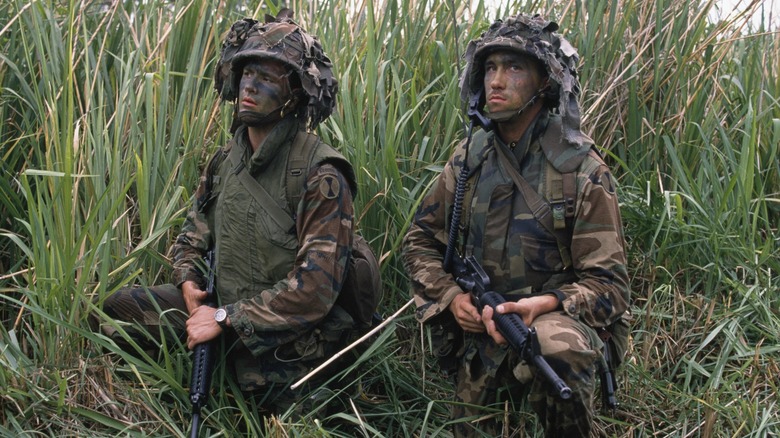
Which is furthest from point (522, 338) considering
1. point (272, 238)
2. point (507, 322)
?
point (272, 238)

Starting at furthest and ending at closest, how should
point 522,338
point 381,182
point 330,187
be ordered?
point 381,182
point 330,187
point 522,338

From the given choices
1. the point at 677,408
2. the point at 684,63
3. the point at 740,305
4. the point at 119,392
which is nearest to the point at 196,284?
the point at 119,392

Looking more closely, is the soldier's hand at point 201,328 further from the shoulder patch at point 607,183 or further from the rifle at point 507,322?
the shoulder patch at point 607,183

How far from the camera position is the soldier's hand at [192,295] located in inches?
152

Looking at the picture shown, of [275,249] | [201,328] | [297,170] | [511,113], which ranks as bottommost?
[201,328]

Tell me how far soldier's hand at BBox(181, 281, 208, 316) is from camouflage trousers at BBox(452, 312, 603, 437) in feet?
3.28

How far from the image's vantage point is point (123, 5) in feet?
16.4

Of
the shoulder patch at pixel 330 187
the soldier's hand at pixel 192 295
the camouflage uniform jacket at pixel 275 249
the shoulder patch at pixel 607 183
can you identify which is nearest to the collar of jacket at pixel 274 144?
the camouflage uniform jacket at pixel 275 249

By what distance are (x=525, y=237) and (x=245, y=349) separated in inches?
44.2

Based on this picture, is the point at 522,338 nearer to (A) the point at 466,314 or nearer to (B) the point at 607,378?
(A) the point at 466,314

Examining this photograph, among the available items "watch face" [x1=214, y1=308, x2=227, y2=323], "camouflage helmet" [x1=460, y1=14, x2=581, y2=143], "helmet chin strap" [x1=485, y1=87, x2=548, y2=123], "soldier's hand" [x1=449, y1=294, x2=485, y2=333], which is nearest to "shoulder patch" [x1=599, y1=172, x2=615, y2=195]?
"camouflage helmet" [x1=460, y1=14, x2=581, y2=143]

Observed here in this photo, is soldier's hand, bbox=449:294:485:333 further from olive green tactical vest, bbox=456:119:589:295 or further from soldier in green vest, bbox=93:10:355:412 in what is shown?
soldier in green vest, bbox=93:10:355:412

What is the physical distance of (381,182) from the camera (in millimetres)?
4355

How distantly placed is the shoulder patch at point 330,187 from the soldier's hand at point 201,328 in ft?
1.95
